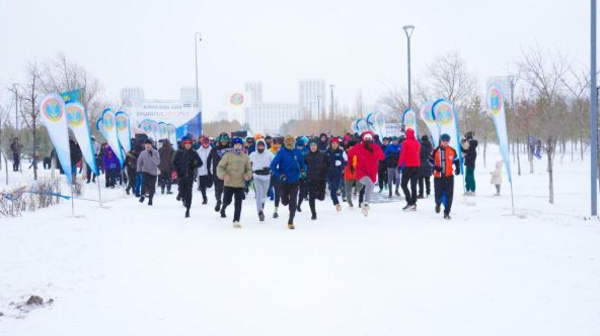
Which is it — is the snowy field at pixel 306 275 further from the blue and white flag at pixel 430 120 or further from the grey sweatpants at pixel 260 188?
the blue and white flag at pixel 430 120

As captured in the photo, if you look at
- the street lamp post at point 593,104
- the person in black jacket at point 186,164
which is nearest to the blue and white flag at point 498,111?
the street lamp post at point 593,104

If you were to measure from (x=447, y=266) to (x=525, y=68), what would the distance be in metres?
11.7

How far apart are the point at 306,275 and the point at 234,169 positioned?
4.52 m

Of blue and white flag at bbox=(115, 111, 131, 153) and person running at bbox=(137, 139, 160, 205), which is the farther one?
blue and white flag at bbox=(115, 111, 131, 153)

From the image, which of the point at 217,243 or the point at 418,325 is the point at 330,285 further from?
the point at 217,243

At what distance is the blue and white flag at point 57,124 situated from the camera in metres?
12.3

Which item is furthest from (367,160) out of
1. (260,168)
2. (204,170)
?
(204,170)

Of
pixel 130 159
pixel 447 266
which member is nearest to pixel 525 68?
pixel 447 266

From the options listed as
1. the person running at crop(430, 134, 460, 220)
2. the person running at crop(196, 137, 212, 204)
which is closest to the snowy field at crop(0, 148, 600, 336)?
the person running at crop(430, 134, 460, 220)

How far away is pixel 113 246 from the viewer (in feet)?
31.2

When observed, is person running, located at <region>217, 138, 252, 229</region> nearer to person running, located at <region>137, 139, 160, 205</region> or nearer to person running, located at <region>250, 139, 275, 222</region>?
person running, located at <region>250, 139, 275, 222</region>

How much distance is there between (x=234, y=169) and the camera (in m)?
11.6

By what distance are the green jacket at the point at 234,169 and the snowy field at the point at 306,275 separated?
0.94 metres

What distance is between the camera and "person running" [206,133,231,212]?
14.2 metres
